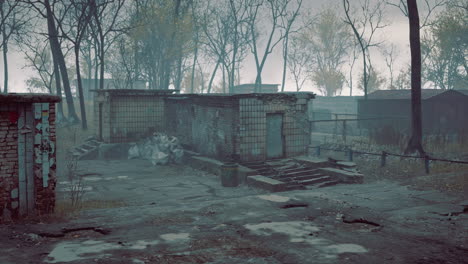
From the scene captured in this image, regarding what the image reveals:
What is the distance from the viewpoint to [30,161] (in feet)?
31.8

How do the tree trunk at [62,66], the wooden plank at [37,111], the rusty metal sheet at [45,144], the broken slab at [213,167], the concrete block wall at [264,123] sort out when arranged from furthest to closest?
1. the tree trunk at [62,66]
2. the concrete block wall at [264,123]
3. the broken slab at [213,167]
4. the rusty metal sheet at [45,144]
5. the wooden plank at [37,111]

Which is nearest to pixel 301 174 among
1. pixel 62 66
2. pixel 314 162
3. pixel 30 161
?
pixel 314 162

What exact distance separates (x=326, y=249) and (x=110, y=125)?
16.0 meters

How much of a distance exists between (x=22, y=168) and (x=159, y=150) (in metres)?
10.7

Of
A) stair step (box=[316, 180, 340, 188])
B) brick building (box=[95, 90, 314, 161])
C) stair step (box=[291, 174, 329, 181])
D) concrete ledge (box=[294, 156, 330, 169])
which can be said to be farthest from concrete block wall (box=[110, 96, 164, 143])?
stair step (box=[316, 180, 340, 188])

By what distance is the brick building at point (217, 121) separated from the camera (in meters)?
16.8

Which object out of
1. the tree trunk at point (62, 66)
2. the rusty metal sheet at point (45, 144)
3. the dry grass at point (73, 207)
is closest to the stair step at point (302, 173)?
the dry grass at point (73, 207)

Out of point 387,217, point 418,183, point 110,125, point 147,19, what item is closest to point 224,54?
point 147,19

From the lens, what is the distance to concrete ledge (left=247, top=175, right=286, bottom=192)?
1367cm

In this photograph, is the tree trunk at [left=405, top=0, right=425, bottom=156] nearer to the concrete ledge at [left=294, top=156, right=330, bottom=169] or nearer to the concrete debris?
the concrete ledge at [left=294, top=156, right=330, bottom=169]

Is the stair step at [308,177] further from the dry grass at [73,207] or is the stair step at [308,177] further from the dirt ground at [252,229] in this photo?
the dry grass at [73,207]

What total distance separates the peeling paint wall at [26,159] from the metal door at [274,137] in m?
9.21

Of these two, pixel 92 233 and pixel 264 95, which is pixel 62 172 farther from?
pixel 92 233

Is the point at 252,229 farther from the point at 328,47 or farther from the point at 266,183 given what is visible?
the point at 328,47
